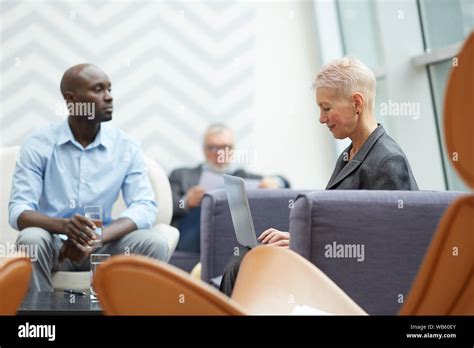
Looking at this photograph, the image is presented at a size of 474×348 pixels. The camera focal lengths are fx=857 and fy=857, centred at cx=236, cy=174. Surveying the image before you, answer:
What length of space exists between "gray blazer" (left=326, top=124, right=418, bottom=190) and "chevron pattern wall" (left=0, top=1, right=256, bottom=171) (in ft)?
14.6

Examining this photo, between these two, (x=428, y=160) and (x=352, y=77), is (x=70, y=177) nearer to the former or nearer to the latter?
(x=352, y=77)

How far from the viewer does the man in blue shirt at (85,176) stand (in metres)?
3.82

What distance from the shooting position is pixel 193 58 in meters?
7.34

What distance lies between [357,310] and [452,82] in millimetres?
574

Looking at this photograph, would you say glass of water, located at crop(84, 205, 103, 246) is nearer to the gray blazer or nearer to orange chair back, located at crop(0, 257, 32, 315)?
the gray blazer

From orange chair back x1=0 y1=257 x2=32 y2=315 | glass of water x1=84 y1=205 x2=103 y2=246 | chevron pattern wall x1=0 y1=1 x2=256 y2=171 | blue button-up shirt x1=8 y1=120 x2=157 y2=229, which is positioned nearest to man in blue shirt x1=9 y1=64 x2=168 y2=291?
blue button-up shirt x1=8 y1=120 x2=157 y2=229

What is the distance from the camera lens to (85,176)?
4.07 meters

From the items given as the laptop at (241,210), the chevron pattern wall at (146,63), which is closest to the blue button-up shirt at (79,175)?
the laptop at (241,210)

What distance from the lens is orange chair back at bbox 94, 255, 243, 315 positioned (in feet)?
4.33

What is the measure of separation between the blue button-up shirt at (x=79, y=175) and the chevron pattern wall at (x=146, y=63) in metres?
3.03

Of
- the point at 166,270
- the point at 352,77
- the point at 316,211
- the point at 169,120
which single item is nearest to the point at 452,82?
the point at 166,270

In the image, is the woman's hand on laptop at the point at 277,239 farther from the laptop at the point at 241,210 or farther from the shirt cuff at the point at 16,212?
the shirt cuff at the point at 16,212

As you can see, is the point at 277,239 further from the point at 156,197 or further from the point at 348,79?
the point at 156,197

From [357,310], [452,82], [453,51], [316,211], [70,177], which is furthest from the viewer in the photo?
[453,51]
